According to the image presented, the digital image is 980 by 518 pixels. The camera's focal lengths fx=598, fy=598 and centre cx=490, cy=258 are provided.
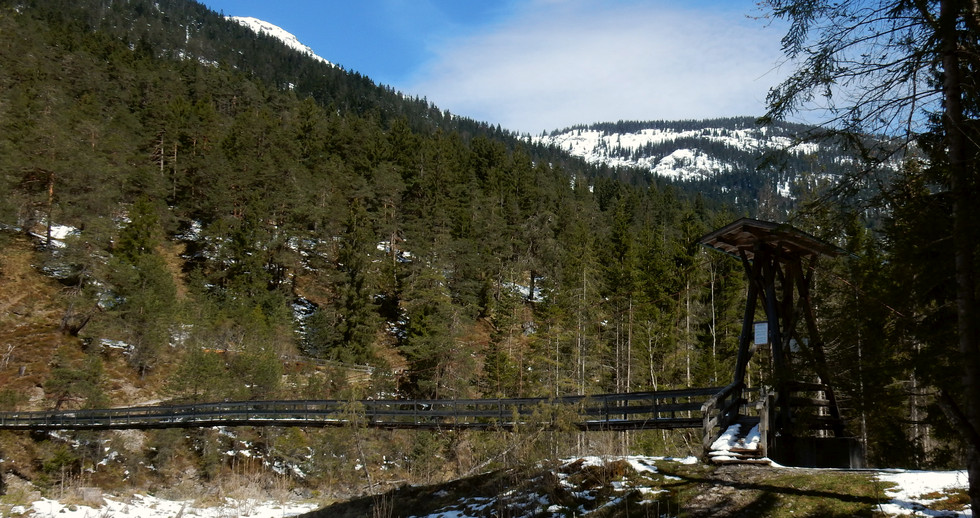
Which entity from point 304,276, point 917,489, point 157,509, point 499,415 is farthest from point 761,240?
point 304,276

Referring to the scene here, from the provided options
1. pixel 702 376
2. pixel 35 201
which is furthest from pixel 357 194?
pixel 702 376

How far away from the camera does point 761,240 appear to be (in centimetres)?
1153

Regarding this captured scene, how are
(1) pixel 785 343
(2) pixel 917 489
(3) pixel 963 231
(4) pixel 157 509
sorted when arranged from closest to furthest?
(3) pixel 963 231 < (2) pixel 917 489 < (1) pixel 785 343 < (4) pixel 157 509

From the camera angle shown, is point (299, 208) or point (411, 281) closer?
point (411, 281)

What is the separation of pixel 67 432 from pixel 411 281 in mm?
22655

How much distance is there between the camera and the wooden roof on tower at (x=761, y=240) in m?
11.0

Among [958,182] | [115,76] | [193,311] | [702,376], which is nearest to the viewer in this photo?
[958,182]

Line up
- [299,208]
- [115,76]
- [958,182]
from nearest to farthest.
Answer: [958,182] < [299,208] < [115,76]

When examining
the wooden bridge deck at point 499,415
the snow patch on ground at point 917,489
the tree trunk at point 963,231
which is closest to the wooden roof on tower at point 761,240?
the wooden bridge deck at point 499,415

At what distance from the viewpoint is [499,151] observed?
75312mm

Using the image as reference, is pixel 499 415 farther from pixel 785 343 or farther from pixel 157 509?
pixel 157 509

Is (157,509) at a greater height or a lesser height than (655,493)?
lesser

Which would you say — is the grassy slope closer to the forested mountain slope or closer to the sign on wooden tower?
the forested mountain slope

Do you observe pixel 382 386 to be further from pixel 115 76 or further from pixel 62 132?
pixel 115 76
